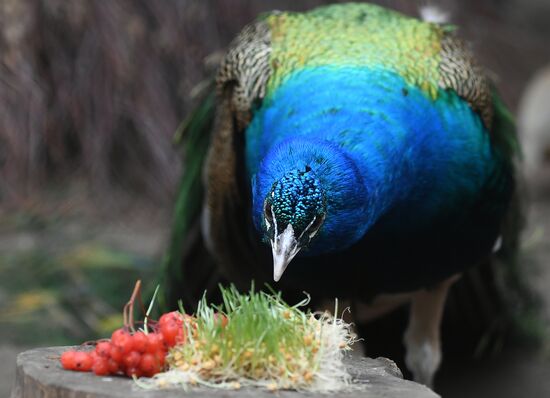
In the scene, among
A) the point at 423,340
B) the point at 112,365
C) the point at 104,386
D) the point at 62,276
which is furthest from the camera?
the point at 62,276

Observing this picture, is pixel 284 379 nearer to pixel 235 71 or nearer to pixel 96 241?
pixel 235 71

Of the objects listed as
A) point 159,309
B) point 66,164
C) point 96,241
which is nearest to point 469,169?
point 159,309

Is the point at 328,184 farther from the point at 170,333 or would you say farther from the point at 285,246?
the point at 170,333

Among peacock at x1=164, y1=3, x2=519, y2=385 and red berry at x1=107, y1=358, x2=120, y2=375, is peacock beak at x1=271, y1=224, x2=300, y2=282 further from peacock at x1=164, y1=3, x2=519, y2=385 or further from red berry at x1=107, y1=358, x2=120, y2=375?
red berry at x1=107, y1=358, x2=120, y2=375

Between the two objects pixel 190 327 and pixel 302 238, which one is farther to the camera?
pixel 302 238

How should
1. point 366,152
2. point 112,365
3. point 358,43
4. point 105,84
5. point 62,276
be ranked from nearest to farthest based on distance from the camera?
1. point 112,365
2. point 366,152
3. point 358,43
4. point 62,276
5. point 105,84

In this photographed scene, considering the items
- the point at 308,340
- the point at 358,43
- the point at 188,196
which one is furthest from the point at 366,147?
the point at 188,196
